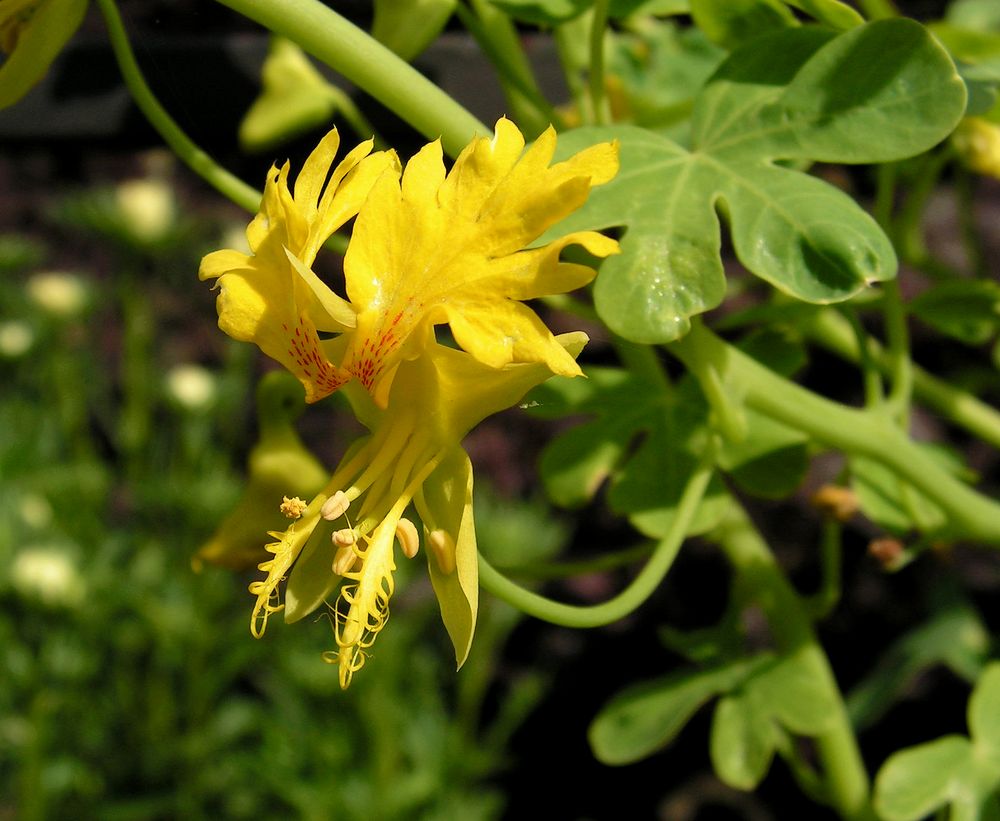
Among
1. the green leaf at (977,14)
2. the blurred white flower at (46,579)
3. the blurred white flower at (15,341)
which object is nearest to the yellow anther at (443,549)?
the green leaf at (977,14)

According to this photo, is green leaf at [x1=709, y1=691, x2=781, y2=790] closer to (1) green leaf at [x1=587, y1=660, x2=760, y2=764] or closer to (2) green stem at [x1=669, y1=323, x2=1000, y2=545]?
(1) green leaf at [x1=587, y1=660, x2=760, y2=764]

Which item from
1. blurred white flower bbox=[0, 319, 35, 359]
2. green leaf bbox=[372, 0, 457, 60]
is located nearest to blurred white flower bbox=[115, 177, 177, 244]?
blurred white flower bbox=[0, 319, 35, 359]

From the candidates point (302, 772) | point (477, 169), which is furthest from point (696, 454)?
point (302, 772)

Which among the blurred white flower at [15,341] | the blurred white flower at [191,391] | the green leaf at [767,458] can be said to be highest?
the green leaf at [767,458]

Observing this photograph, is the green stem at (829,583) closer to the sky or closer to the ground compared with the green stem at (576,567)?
closer to the ground

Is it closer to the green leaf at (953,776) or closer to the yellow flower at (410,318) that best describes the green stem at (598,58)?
the yellow flower at (410,318)

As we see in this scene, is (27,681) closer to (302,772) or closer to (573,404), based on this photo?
(302,772)

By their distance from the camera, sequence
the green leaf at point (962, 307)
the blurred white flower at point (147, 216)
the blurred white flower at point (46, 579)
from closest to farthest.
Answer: the green leaf at point (962, 307), the blurred white flower at point (46, 579), the blurred white flower at point (147, 216)
